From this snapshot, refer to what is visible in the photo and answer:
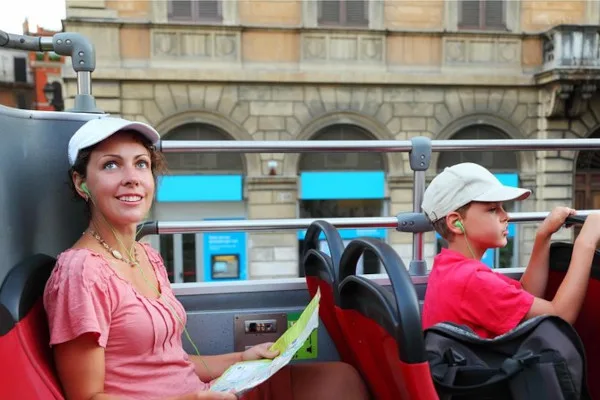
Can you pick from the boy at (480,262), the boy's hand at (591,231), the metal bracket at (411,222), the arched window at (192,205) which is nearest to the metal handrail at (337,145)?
the metal bracket at (411,222)

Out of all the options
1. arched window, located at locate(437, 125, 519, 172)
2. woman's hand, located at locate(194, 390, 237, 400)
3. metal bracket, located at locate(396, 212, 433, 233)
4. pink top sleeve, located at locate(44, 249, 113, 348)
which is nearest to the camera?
pink top sleeve, located at locate(44, 249, 113, 348)

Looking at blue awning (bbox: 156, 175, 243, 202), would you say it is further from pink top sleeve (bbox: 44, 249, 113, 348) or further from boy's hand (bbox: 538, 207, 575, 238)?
pink top sleeve (bbox: 44, 249, 113, 348)

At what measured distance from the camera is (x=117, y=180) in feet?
5.17

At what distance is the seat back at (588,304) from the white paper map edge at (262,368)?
98 cm

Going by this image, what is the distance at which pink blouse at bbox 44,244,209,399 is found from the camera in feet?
4.54

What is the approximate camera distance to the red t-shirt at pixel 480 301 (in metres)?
1.67

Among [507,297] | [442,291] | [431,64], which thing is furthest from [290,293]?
[431,64]

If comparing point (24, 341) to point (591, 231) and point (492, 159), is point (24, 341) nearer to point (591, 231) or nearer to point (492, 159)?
point (591, 231)

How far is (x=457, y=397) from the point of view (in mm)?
1508

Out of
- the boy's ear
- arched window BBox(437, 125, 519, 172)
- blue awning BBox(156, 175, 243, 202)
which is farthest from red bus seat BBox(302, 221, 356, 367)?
arched window BBox(437, 125, 519, 172)

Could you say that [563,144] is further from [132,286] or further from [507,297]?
[132,286]

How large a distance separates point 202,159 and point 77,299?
31.7 ft

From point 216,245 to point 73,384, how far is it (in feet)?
32.4

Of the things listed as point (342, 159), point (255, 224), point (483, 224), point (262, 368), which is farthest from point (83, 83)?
point (342, 159)
